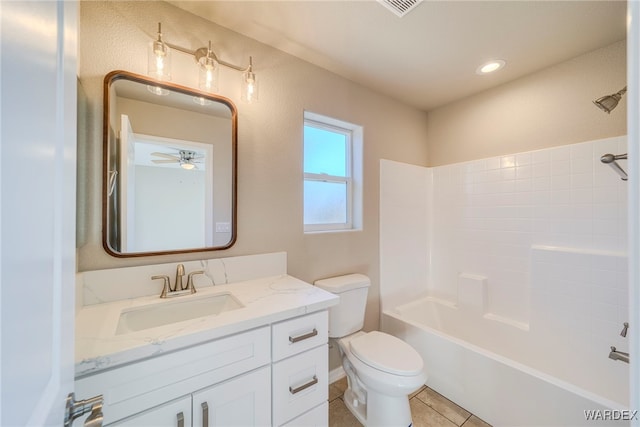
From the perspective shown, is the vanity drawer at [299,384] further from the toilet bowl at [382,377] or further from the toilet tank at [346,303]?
the toilet tank at [346,303]

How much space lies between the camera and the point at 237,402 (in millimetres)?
889

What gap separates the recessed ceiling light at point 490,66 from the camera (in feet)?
5.74

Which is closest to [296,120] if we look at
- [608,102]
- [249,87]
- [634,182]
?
[249,87]

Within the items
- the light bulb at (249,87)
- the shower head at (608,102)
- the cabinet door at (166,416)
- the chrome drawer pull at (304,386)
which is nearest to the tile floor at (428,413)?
the chrome drawer pull at (304,386)

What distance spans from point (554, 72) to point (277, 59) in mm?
2023

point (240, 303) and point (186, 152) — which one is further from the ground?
point (186, 152)

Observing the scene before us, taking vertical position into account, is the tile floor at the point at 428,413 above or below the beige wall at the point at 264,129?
below

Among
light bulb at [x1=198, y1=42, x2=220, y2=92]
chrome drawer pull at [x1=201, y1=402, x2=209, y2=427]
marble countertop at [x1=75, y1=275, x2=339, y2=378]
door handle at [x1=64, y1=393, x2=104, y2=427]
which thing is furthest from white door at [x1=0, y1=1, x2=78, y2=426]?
light bulb at [x1=198, y1=42, x2=220, y2=92]

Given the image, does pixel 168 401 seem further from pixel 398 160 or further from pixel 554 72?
pixel 554 72

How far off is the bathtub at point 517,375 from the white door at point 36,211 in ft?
6.35

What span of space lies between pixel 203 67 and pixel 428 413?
8.22 feet

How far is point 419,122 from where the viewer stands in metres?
2.53

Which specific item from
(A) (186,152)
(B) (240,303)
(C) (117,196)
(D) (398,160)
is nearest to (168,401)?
(B) (240,303)

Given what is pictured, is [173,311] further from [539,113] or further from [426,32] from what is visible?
[539,113]
